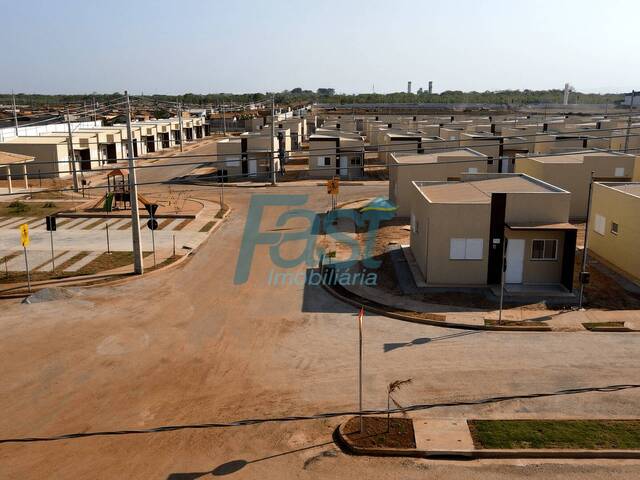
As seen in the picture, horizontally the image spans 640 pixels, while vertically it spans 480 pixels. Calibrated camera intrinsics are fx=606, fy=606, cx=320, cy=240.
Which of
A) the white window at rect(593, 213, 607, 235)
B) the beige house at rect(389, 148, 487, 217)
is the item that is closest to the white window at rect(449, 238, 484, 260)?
the white window at rect(593, 213, 607, 235)

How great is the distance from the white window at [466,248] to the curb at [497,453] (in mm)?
11446

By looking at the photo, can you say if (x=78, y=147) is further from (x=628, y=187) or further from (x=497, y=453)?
(x=497, y=453)

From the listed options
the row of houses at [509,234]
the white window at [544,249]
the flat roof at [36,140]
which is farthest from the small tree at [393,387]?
the flat roof at [36,140]

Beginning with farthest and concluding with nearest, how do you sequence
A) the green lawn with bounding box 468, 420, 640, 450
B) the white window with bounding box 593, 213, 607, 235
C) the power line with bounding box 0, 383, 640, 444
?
the white window with bounding box 593, 213, 607, 235
the power line with bounding box 0, 383, 640, 444
the green lawn with bounding box 468, 420, 640, 450

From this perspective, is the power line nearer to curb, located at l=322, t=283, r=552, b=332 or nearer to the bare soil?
the bare soil

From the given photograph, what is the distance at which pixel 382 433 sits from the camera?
12664 mm

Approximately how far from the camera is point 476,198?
23.8m

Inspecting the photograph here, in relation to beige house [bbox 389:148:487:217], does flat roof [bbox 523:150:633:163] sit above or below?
above

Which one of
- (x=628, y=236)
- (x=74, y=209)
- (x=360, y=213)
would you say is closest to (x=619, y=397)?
(x=628, y=236)

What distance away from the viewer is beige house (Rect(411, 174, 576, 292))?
22.4 m

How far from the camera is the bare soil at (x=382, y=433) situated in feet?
40.3

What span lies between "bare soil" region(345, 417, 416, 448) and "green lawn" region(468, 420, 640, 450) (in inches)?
53.2

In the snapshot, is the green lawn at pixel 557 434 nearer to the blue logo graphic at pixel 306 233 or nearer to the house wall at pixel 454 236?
the house wall at pixel 454 236

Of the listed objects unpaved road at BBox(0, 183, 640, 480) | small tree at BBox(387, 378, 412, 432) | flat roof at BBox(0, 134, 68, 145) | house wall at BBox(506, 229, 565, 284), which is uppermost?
flat roof at BBox(0, 134, 68, 145)
